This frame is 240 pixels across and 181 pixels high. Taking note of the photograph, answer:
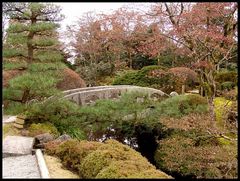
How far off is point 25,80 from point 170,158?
4.47 m

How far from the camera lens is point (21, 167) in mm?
7012

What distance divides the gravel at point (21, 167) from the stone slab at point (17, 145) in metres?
0.16

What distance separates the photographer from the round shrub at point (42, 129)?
955 centimetres

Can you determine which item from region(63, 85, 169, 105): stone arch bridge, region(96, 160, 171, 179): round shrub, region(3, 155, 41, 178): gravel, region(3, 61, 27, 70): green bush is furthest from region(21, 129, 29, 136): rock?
region(96, 160, 171, 179): round shrub

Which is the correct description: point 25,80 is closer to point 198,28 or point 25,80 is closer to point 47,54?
point 47,54

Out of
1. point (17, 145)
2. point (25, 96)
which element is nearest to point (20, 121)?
point (25, 96)

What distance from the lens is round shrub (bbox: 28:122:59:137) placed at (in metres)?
9.55

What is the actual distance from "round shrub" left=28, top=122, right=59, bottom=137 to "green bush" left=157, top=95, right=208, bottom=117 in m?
3.33

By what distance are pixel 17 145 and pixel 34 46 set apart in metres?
3.33

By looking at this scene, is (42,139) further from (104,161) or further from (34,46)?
(104,161)

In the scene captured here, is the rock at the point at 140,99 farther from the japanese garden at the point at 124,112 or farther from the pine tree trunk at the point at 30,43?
the pine tree trunk at the point at 30,43

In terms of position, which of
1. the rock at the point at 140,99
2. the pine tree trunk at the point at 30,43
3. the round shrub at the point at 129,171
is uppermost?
the pine tree trunk at the point at 30,43

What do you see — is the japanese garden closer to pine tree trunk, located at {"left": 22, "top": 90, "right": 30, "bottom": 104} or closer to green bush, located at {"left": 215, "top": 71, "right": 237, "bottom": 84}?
pine tree trunk, located at {"left": 22, "top": 90, "right": 30, "bottom": 104}

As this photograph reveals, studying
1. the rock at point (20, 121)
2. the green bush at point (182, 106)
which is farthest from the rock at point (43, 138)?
the green bush at point (182, 106)
